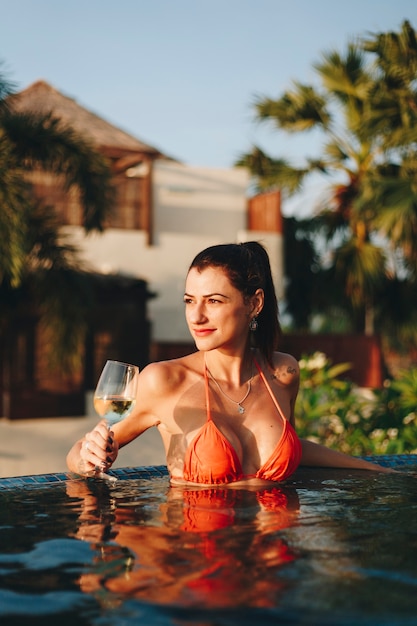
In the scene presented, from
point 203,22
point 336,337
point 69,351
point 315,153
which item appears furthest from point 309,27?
point 69,351

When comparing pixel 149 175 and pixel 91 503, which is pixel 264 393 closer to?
pixel 91 503

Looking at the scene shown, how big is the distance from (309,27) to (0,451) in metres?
11.1

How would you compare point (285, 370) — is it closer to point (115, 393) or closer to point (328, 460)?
point (328, 460)

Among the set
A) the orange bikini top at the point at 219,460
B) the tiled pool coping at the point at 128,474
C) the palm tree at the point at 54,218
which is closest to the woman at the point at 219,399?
the orange bikini top at the point at 219,460

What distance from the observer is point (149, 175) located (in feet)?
59.1

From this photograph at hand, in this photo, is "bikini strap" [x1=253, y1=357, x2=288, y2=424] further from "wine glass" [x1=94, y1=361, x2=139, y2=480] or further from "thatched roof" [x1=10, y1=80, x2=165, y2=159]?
"thatched roof" [x1=10, y1=80, x2=165, y2=159]

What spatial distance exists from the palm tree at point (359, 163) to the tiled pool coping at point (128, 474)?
10.0 metres

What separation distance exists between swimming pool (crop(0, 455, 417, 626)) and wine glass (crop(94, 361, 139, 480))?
33 cm

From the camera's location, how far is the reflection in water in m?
1.82

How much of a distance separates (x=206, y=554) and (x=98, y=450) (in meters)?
0.66

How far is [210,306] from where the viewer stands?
323 cm

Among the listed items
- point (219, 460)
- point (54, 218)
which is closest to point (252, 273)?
point (219, 460)

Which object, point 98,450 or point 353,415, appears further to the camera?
point 353,415

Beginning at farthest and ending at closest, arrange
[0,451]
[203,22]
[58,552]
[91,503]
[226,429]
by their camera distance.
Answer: [203,22] < [0,451] < [226,429] < [91,503] < [58,552]
